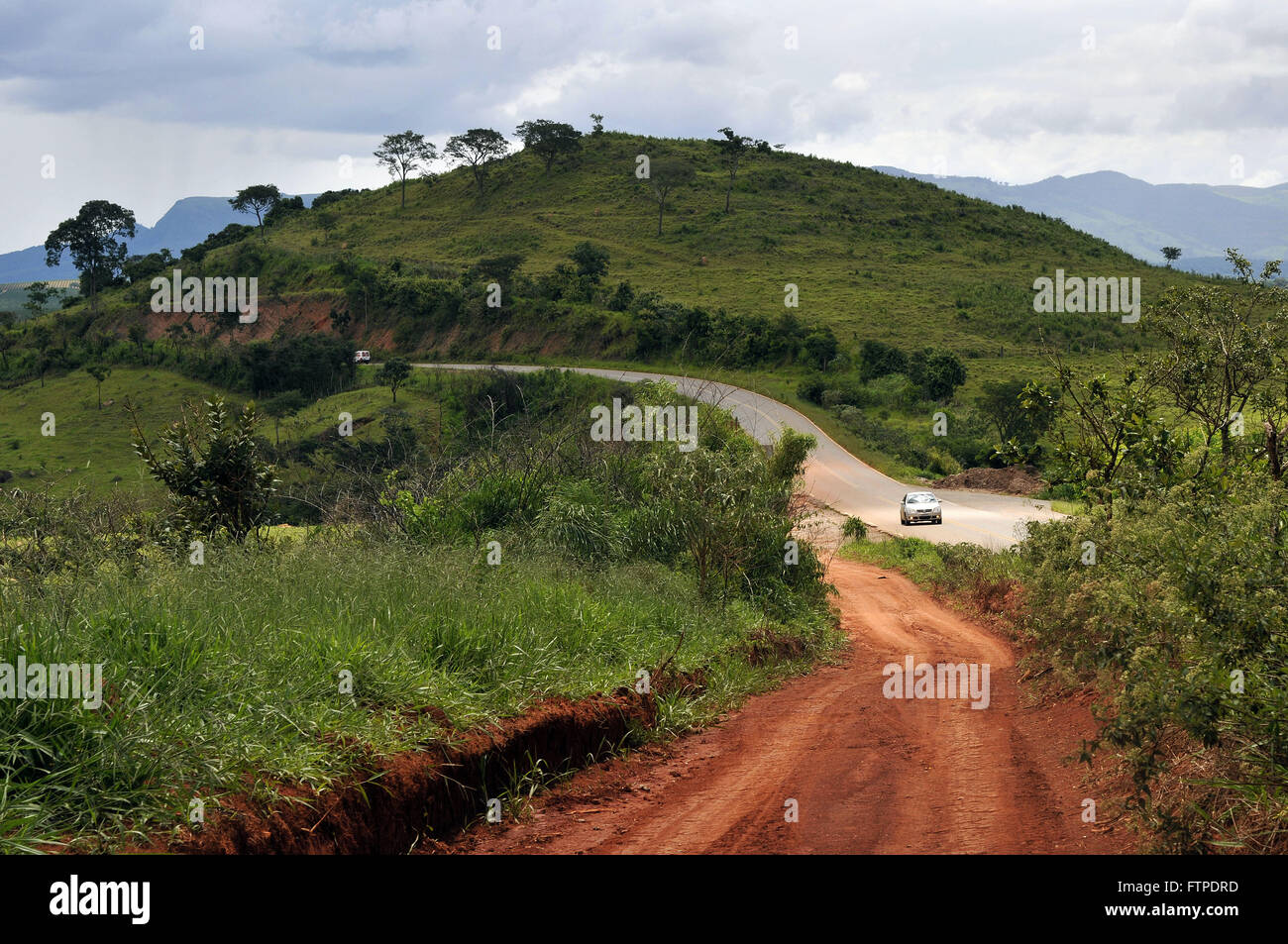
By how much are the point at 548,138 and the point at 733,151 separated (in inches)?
674

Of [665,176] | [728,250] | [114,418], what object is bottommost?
[114,418]

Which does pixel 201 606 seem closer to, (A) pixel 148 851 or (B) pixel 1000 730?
(A) pixel 148 851

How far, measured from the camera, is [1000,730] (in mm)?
8305

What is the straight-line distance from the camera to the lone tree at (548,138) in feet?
314

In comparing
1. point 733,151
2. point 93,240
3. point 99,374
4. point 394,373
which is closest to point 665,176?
point 733,151

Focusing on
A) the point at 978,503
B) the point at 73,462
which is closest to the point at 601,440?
the point at 978,503

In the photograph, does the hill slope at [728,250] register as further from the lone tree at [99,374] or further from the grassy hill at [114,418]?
the grassy hill at [114,418]

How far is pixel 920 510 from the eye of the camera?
31453mm

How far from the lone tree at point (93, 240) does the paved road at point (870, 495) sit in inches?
1686

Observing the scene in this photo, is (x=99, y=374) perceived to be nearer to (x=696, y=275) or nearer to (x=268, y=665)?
(x=696, y=275)

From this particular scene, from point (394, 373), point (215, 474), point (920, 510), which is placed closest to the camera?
point (215, 474)

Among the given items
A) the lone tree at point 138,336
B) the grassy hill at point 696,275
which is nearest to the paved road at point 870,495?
the grassy hill at point 696,275

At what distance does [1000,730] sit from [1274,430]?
3715mm

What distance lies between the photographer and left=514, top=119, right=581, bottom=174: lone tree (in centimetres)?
9569
